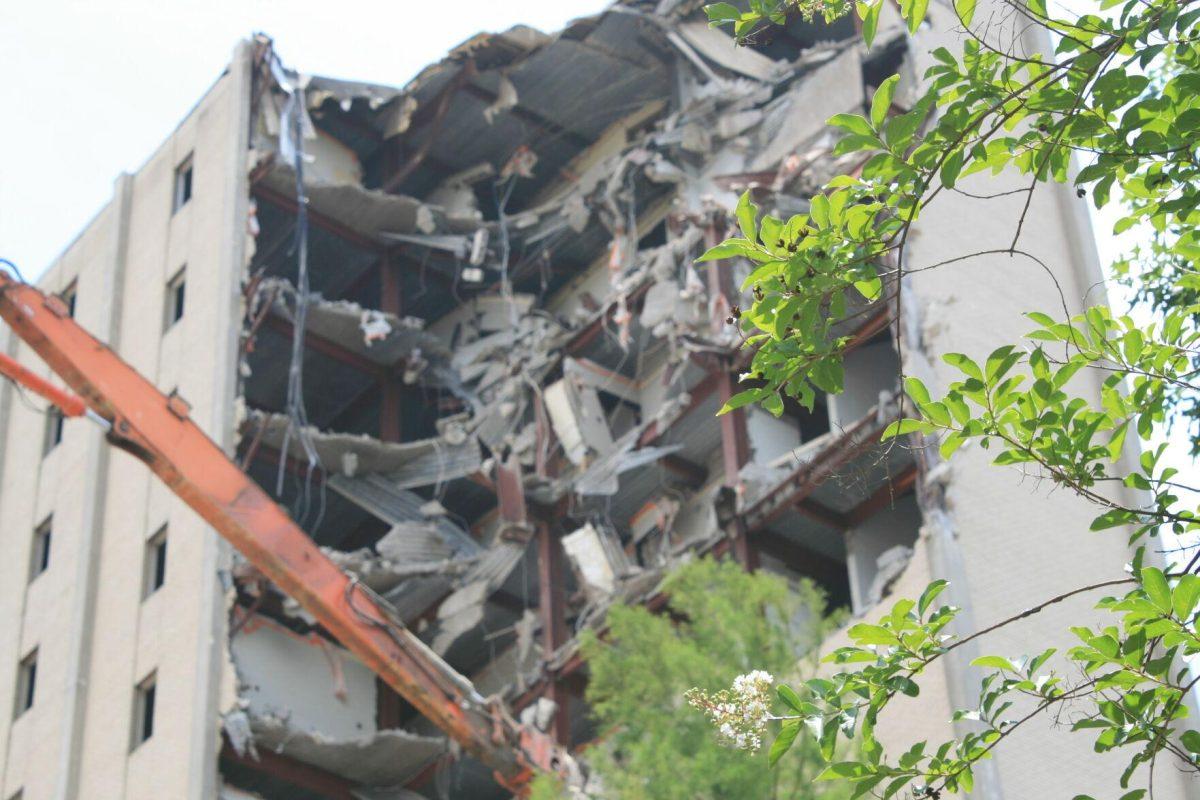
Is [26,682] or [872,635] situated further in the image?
[26,682]

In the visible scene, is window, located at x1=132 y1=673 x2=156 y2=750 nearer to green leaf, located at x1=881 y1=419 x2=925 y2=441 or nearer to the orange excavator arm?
the orange excavator arm

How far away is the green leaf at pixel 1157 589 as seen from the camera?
7.32 meters

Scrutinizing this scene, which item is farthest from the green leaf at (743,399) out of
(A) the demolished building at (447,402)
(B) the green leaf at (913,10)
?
(A) the demolished building at (447,402)

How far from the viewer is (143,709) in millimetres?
32500

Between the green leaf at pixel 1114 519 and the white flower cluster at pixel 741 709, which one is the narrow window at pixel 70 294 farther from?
the green leaf at pixel 1114 519

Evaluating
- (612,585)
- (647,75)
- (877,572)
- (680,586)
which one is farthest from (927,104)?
(647,75)

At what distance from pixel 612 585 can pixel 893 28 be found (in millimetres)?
11534

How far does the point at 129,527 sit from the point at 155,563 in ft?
3.81

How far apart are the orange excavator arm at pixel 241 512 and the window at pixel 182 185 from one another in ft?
46.9

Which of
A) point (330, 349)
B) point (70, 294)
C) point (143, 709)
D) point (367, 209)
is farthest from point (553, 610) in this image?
point (70, 294)

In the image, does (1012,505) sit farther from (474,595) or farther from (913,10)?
(913,10)

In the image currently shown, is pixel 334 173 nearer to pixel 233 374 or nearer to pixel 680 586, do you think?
pixel 233 374

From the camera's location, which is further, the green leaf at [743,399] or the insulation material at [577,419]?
the insulation material at [577,419]

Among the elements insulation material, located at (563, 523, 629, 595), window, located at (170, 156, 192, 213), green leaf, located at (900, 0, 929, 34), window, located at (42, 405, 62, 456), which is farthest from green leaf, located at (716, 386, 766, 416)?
window, located at (42, 405, 62, 456)
